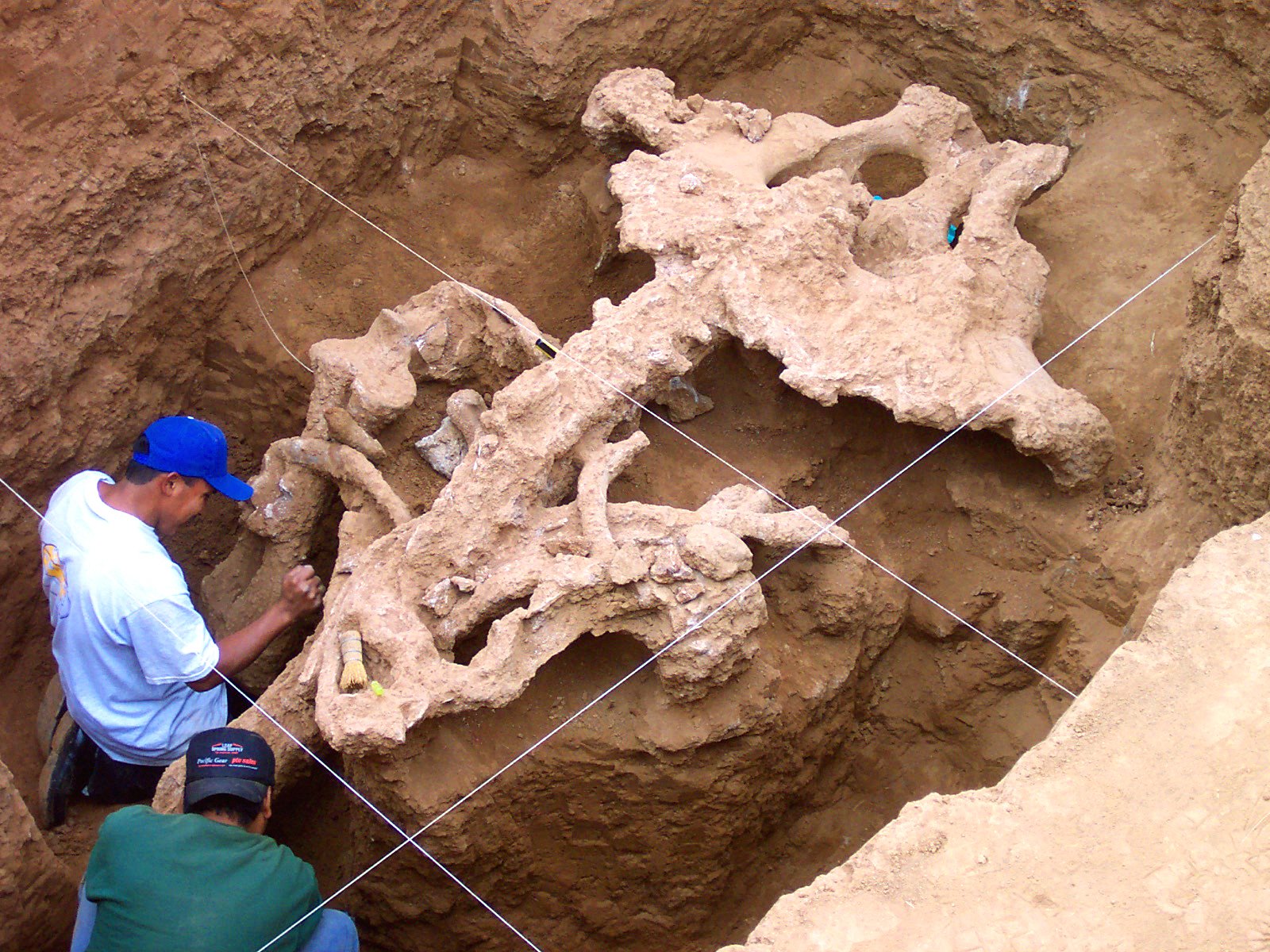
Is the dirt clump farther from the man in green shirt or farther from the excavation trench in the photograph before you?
the man in green shirt

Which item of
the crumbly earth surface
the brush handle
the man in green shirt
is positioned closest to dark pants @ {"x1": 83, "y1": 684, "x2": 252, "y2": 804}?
the brush handle

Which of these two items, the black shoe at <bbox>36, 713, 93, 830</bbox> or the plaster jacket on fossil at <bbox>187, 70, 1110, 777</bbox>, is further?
the black shoe at <bbox>36, 713, 93, 830</bbox>

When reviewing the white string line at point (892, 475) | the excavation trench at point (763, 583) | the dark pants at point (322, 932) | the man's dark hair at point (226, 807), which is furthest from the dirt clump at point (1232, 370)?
the man's dark hair at point (226, 807)

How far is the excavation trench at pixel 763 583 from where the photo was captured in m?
3.62

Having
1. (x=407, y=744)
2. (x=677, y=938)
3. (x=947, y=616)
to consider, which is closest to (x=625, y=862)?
(x=677, y=938)

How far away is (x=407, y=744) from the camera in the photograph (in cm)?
337

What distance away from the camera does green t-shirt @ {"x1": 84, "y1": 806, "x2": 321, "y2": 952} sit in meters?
2.82

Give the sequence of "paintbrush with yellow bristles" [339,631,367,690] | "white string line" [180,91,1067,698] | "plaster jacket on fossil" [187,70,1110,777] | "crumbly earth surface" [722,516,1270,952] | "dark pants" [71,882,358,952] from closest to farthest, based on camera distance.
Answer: "crumbly earth surface" [722,516,1270,952], "dark pants" [71,882,358,952], "paintbrush with yellow bristles" [339,631,367,690], "plaster jacket on fossil" [187,70,1110,777], "white string line" [180,91,1067,698]

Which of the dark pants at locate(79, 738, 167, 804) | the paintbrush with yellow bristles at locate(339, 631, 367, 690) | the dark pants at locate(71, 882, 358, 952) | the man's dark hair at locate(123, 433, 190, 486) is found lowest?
the dark pants at locate(79, 738, 167, 804)

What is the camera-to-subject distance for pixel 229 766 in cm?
307

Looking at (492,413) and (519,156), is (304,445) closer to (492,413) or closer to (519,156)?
(492,413)

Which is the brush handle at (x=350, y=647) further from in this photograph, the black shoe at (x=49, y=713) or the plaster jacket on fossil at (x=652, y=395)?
the black shoe at (x=49, y=713)

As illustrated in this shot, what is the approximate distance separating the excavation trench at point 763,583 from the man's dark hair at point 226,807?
38 cm

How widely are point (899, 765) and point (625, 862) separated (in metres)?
0.98
